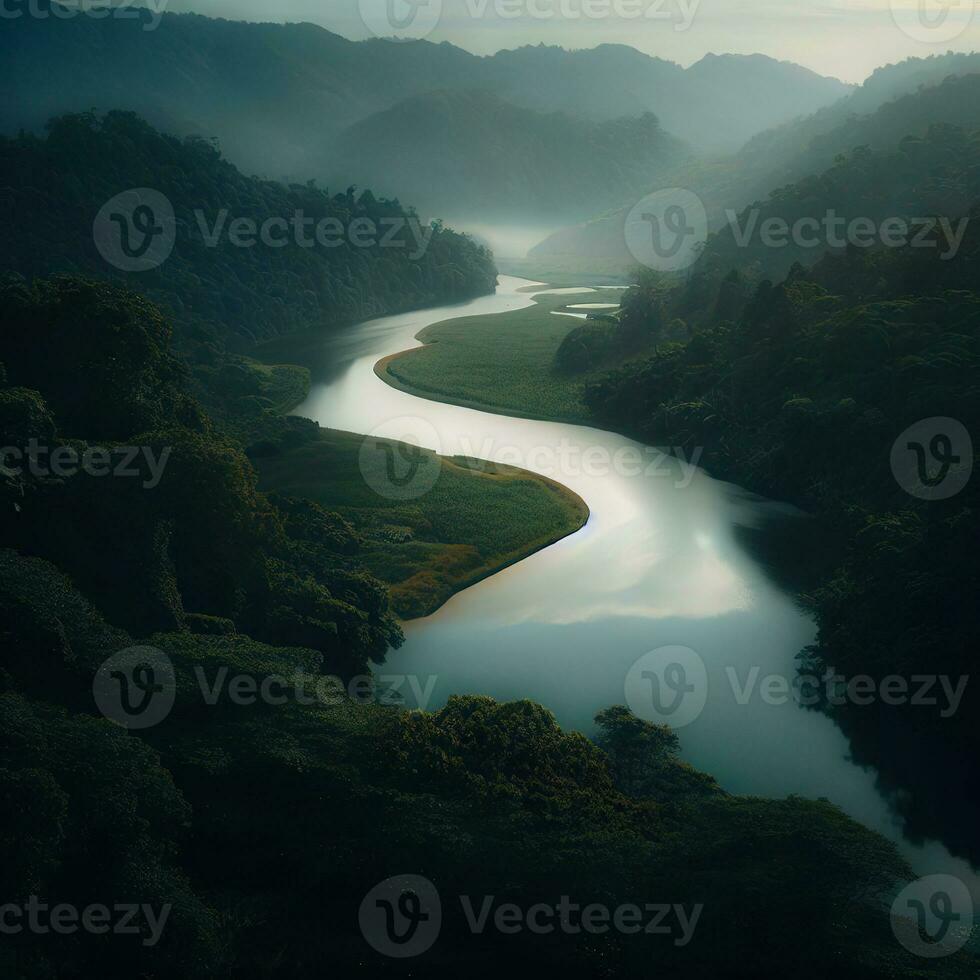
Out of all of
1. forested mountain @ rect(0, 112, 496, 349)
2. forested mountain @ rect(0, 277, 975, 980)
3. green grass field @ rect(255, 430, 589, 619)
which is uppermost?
forested mountain @ rect(0, 112, 496, 349)

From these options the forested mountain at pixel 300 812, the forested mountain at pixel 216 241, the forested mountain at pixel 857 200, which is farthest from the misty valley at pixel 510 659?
the forested mountain at pixel 216 241

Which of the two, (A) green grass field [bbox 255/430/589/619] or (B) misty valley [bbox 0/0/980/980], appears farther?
(A) green grass field [bbox 255/430/589/619]

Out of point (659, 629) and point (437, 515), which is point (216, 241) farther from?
point (659, 629)

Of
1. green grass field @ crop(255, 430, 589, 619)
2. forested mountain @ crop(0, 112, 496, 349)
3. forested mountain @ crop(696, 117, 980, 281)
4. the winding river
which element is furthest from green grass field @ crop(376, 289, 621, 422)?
forested mountain @ crop(696, 117, 980, 281)

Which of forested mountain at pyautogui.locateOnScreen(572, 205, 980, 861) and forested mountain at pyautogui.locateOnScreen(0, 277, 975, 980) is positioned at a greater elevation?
forested mountain at pyautogui.locateOnScreen(572, 205, 980, 861)

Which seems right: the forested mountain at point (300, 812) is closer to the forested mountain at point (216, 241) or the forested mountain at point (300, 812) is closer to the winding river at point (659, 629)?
the winding river at point (659, 629)

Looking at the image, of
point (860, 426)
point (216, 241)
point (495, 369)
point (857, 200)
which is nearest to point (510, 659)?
point (860, 426)

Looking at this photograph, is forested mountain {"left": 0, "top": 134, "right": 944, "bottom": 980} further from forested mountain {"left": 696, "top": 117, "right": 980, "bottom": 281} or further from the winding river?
forested mountain {"left": 696, "top": 117, "right": 980, "bottom": 281}
